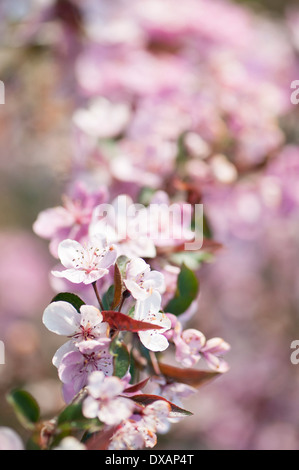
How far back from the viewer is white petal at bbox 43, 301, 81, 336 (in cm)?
54

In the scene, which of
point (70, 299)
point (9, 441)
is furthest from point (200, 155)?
point (9, 441)

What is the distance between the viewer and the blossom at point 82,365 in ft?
1.75

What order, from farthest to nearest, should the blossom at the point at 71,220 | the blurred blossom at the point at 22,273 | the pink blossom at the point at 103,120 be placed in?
the blurred blossom at the point at 22,273
the pink blossom at the point at 103,120
the blossom at the point at 71,220

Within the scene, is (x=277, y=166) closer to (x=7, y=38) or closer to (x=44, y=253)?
(x=7, y=38)

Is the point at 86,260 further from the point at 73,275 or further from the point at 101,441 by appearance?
the point at 101,441

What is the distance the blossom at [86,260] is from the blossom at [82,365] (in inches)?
2.7

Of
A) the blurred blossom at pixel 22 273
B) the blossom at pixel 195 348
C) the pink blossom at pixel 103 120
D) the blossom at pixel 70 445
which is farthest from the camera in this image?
the blurred blossom at pixel 22 273

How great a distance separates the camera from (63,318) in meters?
0.55

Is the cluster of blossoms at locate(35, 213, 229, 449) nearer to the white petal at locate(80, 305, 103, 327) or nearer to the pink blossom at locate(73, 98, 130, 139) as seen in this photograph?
the white petal at locate(80, 305, 103, 327)

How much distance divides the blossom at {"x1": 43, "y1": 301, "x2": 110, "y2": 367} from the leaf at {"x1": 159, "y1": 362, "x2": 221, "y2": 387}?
108 millimetres

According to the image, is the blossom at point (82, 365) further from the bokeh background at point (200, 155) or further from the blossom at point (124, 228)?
the bokeh background at point (200, 155)

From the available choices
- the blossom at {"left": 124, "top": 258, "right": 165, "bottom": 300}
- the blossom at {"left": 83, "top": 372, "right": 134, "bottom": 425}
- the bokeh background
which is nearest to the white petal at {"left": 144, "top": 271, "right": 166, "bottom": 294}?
the blossom at {"left": 124, "top": 258, "right": 165, "bottom": 300}

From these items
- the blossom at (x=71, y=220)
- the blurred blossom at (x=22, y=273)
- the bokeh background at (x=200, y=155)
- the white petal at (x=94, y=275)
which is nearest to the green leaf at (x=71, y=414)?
the white petal at (x=94, y=275)

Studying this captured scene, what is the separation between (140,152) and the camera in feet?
3.15
